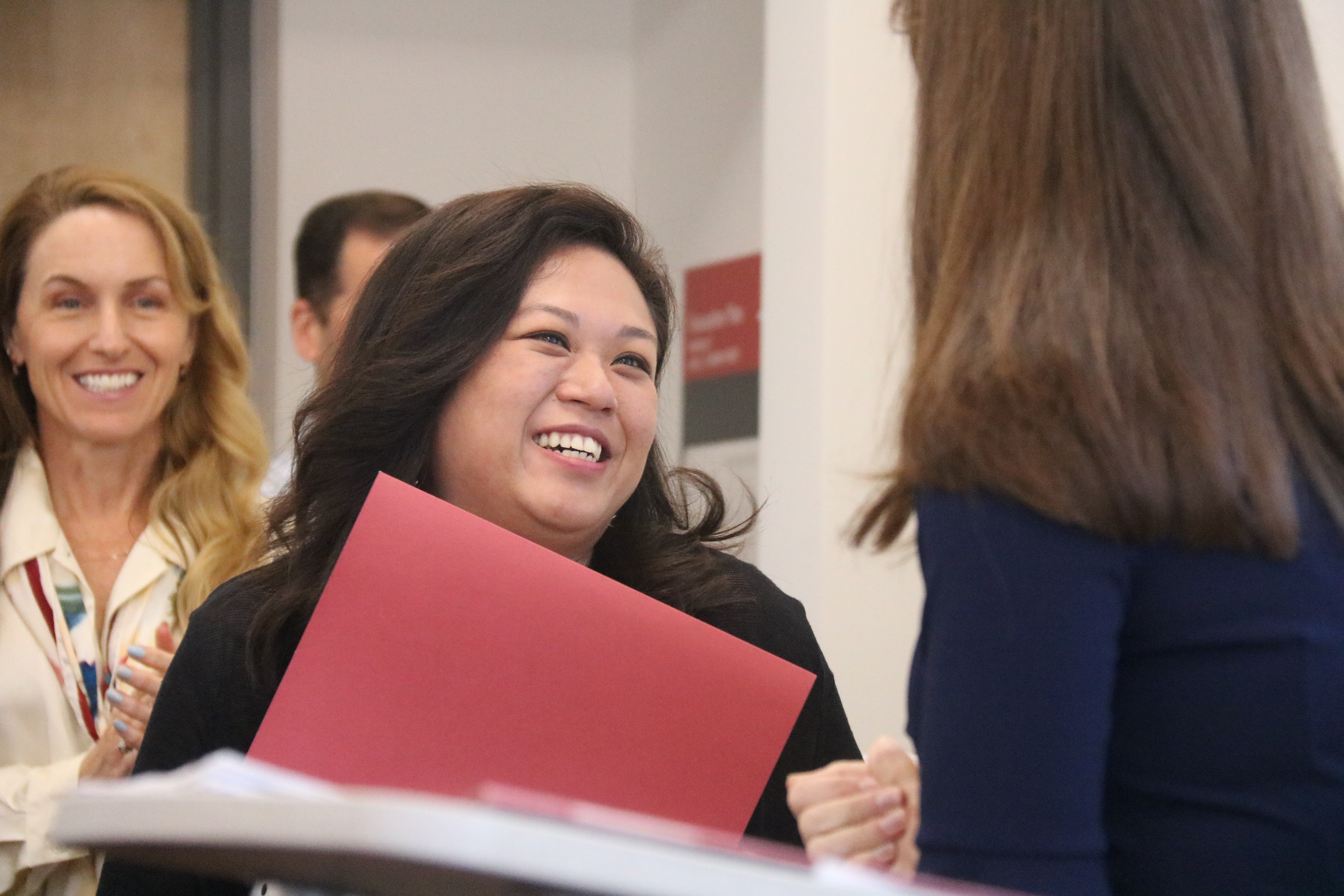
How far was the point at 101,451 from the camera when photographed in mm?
2465

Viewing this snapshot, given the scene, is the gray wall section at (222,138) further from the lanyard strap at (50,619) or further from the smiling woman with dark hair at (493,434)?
the smiling woman with dark hair at (493,434)

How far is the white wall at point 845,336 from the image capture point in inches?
120

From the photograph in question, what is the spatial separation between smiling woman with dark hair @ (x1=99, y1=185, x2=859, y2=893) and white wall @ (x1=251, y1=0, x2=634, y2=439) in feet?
7.18

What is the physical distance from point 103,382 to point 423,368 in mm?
1006

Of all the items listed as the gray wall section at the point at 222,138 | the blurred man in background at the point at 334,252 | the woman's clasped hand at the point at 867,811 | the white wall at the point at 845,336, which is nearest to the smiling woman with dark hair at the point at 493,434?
the woman's clasped hand at the point at 867,811

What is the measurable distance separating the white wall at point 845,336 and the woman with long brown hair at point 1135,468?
205 cm

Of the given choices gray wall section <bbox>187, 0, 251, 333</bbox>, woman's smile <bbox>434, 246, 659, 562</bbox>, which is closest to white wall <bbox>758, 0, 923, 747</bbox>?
woman's smile <bbox>434, 246, 659, 562</bbox>

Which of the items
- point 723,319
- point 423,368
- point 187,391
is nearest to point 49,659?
point 187,391

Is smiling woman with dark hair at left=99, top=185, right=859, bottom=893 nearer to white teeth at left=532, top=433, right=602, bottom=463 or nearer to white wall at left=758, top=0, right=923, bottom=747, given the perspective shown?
white teeth at left=532, top=433, right=602, bottom=463

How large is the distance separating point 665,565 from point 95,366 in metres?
1.17

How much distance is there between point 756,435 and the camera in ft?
13.6

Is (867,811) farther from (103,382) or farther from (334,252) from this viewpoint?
(334,252)

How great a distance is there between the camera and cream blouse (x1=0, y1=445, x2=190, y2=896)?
2066mm

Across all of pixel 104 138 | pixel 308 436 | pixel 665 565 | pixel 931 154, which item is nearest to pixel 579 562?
pixel 665 565
